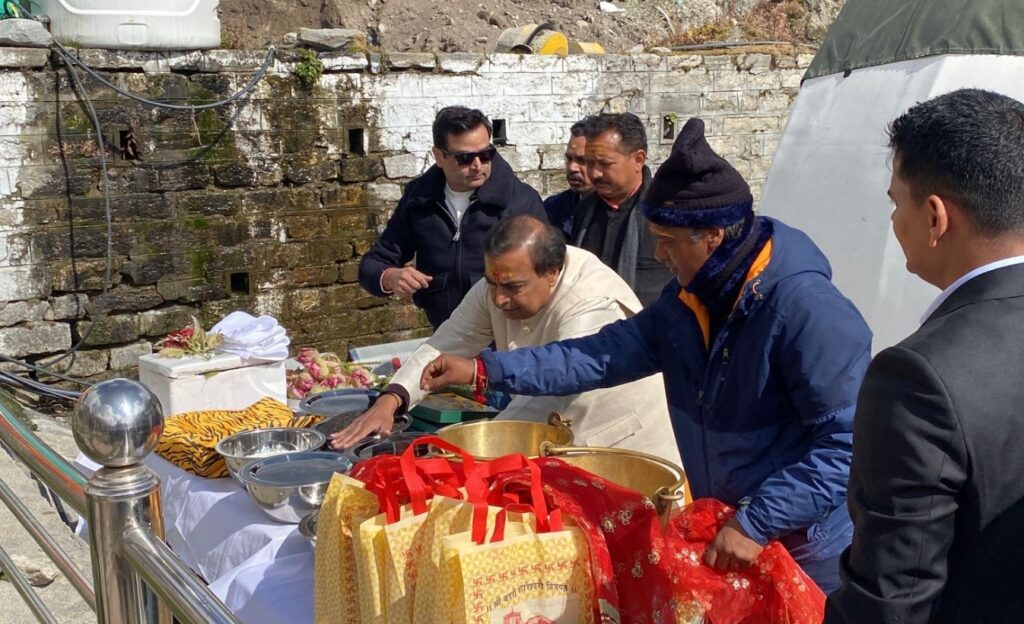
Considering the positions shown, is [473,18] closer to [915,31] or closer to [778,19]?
[778,19]

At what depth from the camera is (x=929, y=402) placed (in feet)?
4.23

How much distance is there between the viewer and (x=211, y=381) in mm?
3533

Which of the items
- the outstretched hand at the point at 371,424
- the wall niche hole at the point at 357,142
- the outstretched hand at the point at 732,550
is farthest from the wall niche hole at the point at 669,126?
the outstretched hand at the point at 732,550

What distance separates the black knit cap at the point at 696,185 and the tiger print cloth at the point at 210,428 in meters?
1.64

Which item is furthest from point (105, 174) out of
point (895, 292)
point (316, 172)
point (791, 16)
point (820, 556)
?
point (791, 16)

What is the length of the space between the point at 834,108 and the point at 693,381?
455cm

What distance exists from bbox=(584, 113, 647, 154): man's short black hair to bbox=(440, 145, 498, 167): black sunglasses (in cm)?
47

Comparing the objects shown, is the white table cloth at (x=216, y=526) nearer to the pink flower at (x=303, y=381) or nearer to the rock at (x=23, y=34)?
the pink flower at (x=303, y=381)

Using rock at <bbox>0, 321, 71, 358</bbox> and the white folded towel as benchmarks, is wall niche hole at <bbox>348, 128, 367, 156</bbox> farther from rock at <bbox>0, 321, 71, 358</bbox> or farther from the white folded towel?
the white folded towel

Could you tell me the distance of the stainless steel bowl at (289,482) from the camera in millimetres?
2596

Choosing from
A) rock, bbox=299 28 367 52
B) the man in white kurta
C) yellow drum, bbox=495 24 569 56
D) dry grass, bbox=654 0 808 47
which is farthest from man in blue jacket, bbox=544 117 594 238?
dry grass, bbox=654 0 808 47

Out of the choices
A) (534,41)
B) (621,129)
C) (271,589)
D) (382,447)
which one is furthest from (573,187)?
(534,41)

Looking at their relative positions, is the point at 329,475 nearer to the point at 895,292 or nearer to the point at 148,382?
the point at 148,382

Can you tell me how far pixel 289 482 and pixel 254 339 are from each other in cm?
113
